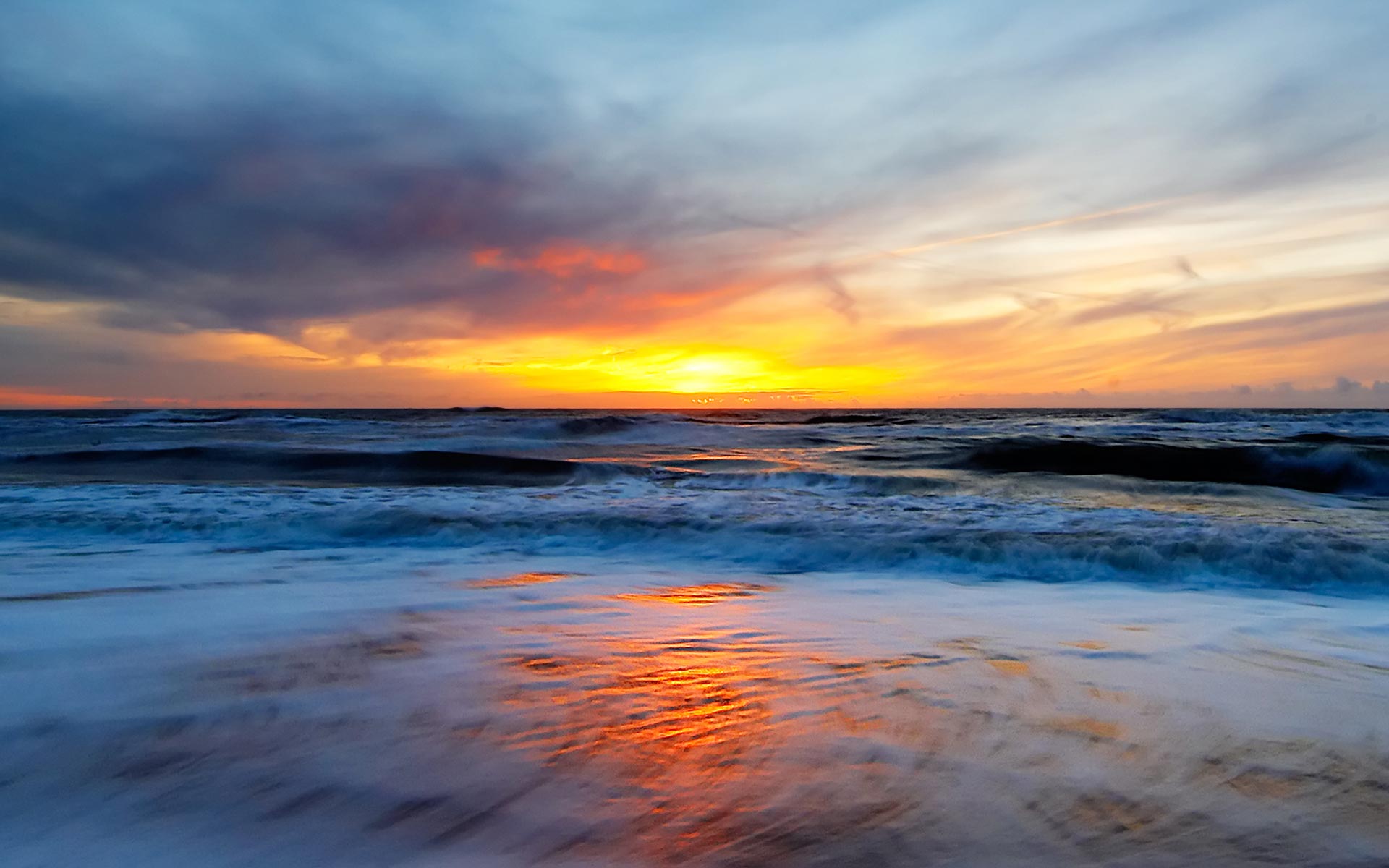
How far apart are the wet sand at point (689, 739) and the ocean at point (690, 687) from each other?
0.04 feet

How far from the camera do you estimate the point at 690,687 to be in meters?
2.65

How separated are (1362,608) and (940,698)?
10.8 ft

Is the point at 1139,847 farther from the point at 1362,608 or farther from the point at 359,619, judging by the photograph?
the point at 1362,608

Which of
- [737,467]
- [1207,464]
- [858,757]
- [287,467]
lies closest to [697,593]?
[858,757]

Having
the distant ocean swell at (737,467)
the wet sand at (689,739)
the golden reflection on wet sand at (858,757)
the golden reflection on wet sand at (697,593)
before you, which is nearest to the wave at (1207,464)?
the distant ocean swell at (737,467)

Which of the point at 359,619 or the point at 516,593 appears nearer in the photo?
the point at 359,619

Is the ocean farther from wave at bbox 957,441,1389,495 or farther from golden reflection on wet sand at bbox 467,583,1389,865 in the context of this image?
wave at bbox 957,441,1389,495

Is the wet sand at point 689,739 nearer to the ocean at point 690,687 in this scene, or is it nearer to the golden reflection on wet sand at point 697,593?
the ocean at point 690,687

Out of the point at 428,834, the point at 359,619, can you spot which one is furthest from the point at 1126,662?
the point at 359,619

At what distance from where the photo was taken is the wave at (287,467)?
422 inches

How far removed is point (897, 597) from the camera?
14.3ft

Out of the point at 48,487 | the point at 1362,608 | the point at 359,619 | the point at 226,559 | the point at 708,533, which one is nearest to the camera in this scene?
the point at 359,619

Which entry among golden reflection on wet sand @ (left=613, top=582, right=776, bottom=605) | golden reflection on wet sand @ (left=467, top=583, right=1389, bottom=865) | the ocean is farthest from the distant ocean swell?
golden reflection on wet sand @ (left=467, top=583, right=1389, bottom=865)

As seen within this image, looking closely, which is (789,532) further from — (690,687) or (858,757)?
(858,757)
